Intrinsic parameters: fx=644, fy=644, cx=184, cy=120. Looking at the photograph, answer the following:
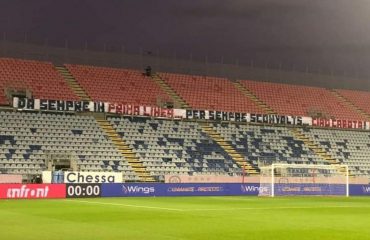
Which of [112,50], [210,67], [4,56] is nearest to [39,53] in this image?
[4,56]

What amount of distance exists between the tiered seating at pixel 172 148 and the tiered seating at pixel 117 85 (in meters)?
2.73

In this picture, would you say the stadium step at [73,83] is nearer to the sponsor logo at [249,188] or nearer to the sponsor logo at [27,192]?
the sponsor logo at [249,188]

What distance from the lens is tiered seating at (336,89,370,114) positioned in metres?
74.6

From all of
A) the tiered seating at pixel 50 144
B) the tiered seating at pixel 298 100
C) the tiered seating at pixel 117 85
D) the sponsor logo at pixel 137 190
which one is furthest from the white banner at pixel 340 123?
the sponsor logo at pixel 137 190

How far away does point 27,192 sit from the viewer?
39375mm

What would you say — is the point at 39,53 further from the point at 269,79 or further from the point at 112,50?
the point at 269,79

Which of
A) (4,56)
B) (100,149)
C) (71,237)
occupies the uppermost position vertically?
(4,56)

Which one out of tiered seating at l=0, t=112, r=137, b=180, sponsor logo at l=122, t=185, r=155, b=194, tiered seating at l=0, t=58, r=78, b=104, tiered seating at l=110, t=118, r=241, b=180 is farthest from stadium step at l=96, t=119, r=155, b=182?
sponsor logo at l=122, t=185, r=155, b=194

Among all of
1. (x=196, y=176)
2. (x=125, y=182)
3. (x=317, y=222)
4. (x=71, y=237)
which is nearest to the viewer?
(x=71, y=237)

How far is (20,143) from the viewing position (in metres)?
47.8

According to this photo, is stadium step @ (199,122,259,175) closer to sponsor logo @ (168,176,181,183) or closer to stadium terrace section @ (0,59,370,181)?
stadium terrace section @ (0,59,370,181)

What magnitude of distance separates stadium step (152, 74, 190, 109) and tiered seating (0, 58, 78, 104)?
10.3 metres

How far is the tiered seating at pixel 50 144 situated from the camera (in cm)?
4622

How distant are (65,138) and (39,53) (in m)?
13.1
